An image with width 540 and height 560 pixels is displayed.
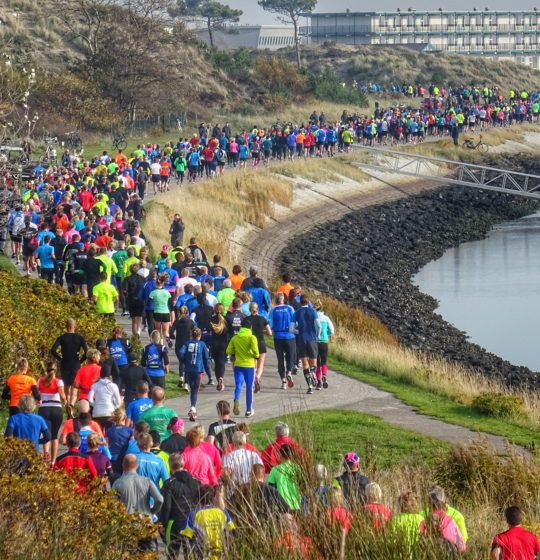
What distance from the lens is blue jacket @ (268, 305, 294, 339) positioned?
17.8m

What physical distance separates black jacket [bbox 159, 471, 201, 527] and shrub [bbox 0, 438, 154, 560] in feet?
1.46

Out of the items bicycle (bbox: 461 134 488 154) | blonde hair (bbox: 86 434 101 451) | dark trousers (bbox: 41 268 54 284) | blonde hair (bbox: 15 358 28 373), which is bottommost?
bicycle (bbox: 461 134 488 154)

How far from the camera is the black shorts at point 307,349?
1803 cm

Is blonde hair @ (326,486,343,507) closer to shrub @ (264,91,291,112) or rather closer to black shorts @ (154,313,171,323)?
black shorts @ (154,313,171,323)

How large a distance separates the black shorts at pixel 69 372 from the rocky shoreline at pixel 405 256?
43.7 ft

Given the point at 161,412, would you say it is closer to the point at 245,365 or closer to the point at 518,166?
the point at 245,365

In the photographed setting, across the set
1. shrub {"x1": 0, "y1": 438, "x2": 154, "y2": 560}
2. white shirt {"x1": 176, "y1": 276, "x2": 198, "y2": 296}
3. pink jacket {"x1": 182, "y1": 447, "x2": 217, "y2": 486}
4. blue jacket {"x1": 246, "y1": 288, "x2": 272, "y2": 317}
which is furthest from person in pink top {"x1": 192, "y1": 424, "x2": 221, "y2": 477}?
white shirt {"x1": 176, "y1": 276, "x2": 198, "y2": 296}

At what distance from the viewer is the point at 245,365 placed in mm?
16141

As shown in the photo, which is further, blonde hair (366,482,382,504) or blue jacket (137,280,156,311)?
blue jacket (137,280,156,311)

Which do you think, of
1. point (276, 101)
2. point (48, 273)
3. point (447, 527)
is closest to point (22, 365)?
point (447, 527)

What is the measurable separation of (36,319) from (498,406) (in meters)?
8.09

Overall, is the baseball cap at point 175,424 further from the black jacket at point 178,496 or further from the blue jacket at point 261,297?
the blue jacket at point 261,297

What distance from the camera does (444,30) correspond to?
14025 cm

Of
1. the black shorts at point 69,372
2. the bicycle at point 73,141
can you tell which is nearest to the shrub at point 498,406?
the black shorts at point 69,372
